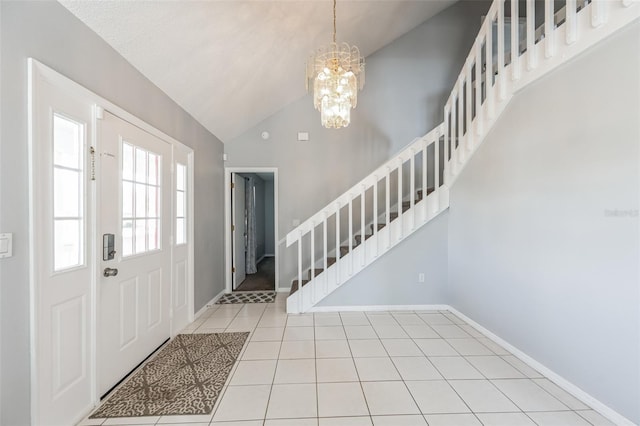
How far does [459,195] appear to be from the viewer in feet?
11.6

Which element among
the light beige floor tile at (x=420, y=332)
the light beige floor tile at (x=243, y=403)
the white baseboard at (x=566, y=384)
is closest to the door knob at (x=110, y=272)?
the light beige floor tile at (x=243, y=403)

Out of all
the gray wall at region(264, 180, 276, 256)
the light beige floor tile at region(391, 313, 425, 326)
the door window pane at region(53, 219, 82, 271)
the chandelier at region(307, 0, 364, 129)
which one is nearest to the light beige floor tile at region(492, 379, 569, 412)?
the light beige floor tile at region(391, 313, 425, 326)

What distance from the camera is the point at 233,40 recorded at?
8.91ft

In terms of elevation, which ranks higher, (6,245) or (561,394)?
(6,245)

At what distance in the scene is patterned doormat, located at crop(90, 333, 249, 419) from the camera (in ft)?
6.39

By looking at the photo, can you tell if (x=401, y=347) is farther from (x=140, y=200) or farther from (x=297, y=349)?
(x=140, y=200)

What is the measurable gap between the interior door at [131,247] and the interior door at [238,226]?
188 centimetres

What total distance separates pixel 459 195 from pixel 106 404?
394 centimetres

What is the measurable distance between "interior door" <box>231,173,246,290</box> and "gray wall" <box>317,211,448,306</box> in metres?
1.94

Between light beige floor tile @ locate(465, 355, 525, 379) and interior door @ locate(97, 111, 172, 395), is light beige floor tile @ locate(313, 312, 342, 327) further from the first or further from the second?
interior door @ locate(97, 111, 172, 395)

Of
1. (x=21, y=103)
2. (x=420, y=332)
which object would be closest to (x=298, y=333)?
(x=420, y=332)

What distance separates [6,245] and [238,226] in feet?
12.3

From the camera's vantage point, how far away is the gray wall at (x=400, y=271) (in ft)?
12.3

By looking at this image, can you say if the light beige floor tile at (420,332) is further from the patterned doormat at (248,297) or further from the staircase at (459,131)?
the patterned doormat at (248,297)
